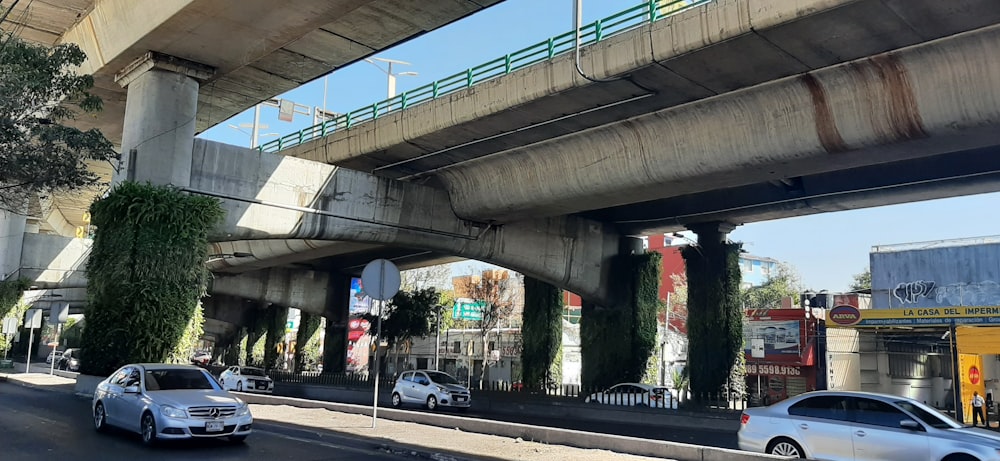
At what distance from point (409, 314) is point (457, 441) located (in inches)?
1253

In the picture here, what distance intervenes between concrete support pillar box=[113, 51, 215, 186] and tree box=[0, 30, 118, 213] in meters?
2.08

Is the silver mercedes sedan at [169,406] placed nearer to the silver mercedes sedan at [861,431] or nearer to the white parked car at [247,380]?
the silver mercedes sedan at [861,431]

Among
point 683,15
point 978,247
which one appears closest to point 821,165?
point 683,15

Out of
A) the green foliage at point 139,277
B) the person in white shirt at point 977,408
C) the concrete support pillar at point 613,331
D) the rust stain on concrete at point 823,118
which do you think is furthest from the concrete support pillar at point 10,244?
the person in white shirt at point 977,408

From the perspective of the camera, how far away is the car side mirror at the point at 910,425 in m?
9.78

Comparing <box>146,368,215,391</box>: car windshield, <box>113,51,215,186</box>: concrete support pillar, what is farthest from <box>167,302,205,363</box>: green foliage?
<box>146,368,215,391</box>: car windshield

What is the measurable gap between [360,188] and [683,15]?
40.6ft

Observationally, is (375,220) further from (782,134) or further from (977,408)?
(977,408)

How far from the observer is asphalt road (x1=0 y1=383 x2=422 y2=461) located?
33.0 ft

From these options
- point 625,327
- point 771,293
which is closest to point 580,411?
point 625,327

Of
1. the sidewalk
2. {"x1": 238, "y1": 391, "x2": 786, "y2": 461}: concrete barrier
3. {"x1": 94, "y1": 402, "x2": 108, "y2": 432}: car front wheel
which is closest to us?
{"x1": 238, "y1": 391, "x2": 786, "y2": 461}: concrete barrier

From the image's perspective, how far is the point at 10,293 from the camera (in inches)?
1532

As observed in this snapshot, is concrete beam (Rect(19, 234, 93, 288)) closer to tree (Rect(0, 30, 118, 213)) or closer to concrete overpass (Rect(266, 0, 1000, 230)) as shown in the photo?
concrete overpass (Rect(266, 0, 1000, 230))

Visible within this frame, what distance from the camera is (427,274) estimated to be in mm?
65250
